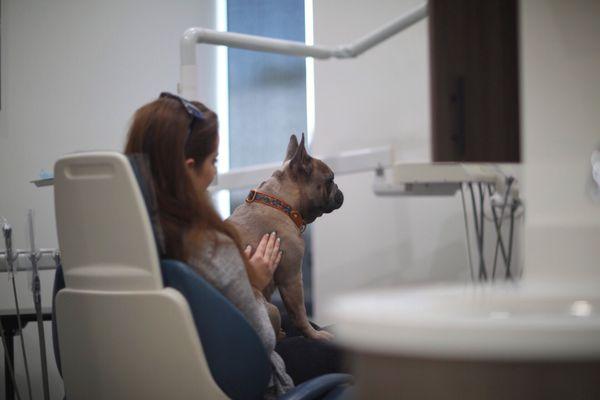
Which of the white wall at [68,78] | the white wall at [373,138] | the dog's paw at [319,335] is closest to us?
the dog's paw at [319,335]

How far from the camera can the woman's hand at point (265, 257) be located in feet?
5.53

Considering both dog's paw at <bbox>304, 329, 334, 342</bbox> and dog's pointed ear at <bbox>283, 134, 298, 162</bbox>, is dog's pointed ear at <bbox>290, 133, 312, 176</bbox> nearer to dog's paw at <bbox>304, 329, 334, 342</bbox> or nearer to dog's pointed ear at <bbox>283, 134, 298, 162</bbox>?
dog's pointed ear at <bbox>283, 134, 298, 162</bbox>

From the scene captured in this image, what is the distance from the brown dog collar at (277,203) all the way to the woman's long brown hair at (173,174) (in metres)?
0.71

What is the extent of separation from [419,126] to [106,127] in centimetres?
147

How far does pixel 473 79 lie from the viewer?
2.98 ft

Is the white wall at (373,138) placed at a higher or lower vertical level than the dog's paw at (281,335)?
higher

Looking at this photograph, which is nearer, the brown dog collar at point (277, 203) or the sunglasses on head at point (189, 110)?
the sunglasses on head at point (189, 110)

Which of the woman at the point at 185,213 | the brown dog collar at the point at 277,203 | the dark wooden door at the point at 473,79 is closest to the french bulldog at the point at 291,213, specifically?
the brown dog collar at the point at 277,203

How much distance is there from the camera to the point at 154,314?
1258 millimetres

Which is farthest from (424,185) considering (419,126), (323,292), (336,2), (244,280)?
(244,280)

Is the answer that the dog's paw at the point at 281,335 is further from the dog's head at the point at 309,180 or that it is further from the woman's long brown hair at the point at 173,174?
the woman's long brown hair at the point at 173,174

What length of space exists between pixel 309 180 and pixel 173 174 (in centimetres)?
89

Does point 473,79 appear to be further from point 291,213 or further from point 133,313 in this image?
point 291,213

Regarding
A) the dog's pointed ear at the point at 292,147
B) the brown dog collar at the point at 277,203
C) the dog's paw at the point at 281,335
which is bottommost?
the dog's paw at the point at 281,335
